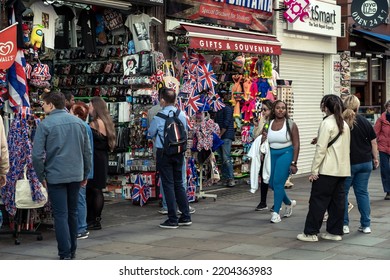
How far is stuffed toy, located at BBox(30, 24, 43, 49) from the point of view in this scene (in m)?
9.68

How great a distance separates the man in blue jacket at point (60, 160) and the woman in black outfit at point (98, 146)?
1993 mm

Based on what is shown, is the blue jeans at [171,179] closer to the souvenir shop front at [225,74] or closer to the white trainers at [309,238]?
the white trainers at [309,238]

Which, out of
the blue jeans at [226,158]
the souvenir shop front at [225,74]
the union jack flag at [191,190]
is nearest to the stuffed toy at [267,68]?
the souvenir shop front at [225,74]

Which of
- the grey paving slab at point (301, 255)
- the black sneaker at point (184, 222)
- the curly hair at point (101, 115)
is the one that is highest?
the curly hair at point (101, 115)

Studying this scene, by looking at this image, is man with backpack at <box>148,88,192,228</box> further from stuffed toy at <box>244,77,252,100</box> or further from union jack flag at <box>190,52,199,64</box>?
stuffed toy at <box>244,77,252,100</box>

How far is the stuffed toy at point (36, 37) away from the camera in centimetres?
968

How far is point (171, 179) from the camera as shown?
9219 millimetres

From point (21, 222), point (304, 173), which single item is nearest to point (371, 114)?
point (304, 173)

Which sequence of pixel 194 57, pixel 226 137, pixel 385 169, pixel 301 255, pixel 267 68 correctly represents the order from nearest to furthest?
pixel 301 255
pixel 385 169
pixel 194 57
pixel 226 137
pixel 267 68

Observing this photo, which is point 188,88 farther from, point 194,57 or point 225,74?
point 225,74

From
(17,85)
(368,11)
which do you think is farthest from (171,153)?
(368,11)

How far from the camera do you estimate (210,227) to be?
9367 mm

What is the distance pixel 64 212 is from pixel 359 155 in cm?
389

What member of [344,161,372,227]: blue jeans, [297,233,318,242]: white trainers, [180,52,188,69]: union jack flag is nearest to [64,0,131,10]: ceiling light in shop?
[180,52,188,69]: union jack flag
